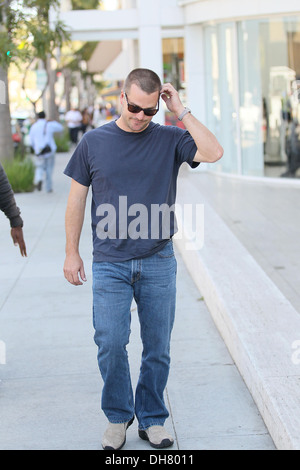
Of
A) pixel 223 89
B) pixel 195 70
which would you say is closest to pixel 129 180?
pixel 223 89

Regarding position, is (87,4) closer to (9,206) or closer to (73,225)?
(9,206)

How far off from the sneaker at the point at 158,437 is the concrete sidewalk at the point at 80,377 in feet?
0.22

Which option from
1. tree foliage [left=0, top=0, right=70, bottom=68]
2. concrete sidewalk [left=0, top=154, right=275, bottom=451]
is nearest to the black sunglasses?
concrete sidewalk [left=0, top=154, right=275, bottom=451]

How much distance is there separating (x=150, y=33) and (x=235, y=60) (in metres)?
2.59

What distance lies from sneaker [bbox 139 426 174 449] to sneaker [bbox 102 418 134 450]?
0.14 m

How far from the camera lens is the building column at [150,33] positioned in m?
17.8

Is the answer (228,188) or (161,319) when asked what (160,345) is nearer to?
(161,319)

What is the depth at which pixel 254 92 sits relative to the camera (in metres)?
16.1

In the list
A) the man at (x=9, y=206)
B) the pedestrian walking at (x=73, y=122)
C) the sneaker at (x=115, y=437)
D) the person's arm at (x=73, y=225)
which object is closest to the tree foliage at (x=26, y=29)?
the man at (x=9, y=206)

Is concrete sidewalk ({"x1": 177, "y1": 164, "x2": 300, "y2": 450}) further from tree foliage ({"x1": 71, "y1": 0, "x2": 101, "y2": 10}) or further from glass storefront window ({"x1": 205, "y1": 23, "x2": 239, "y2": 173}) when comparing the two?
tree foliage ({"x1": 71, "y1": 0, "x2": 101, "y2": 10})

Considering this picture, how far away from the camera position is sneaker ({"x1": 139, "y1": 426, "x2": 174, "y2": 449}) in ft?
13.3
